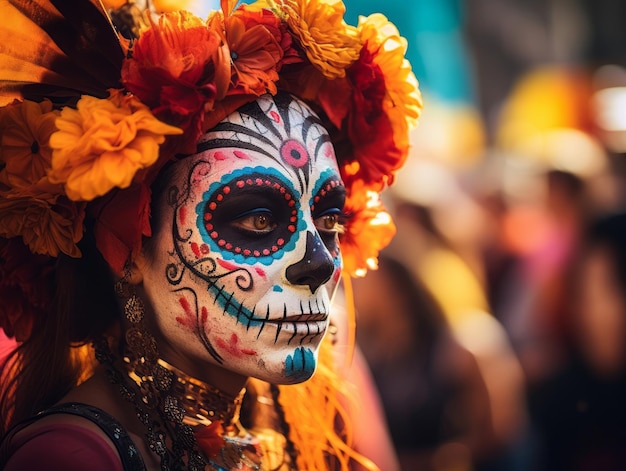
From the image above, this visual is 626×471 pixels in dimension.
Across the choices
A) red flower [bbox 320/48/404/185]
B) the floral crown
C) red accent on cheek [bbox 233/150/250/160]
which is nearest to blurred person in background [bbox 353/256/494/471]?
red flower [bbox 320/48/404/185]

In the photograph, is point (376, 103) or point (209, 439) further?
point (376, 103)

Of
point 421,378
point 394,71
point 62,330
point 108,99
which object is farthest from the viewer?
point 421,378

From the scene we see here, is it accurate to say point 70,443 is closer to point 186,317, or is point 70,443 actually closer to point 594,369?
point 186,317

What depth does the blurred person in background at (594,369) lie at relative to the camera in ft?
13.8

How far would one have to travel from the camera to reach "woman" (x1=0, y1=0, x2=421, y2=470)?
2219mm

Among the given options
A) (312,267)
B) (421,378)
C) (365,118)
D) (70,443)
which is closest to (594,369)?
(421,378)

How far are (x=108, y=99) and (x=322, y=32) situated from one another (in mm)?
636

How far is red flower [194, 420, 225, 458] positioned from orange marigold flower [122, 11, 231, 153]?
740 millimetres

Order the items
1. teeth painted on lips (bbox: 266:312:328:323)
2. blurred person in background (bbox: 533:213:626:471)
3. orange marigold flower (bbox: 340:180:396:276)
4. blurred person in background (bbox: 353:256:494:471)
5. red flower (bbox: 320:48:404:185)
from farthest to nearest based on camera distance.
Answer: blurred person in background (bbox: 353:256:494:471) → blurred person in background (bbox: 533:213:626:471) → orange marigold flower (bbox: 340:180:396:276) → red flower (bbox: 320:48:404:185) → teeth painted on lips (bbox: 266:312:328:323)

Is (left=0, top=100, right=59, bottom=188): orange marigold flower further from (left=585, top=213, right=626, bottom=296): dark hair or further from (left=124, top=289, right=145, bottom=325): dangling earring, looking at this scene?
(left=585, top=213, right=626, bottom=296): dark hair

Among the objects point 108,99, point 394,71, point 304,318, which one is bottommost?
point 304,318

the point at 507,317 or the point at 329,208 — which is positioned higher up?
the point at 329,208

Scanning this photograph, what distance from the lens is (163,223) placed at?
7.73 ft

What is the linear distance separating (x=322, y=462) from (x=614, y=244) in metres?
2.16
